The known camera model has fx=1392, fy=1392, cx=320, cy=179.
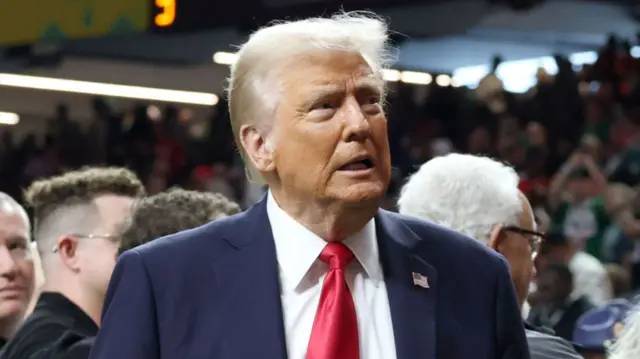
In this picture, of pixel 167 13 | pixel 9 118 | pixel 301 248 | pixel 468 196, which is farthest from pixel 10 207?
pixel 9 118

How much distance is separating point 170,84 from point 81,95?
3.70 ft

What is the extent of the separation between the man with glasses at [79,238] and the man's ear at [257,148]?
113 cm

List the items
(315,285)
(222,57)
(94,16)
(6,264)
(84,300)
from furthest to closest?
(222,57) < (94,16) < (6,264) < (84,300) < (315,285)

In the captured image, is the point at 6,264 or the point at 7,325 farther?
the point at 7,325

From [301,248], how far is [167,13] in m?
5.47

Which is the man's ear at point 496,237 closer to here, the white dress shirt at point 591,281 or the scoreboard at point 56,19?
the white dress shirt at point 591,281

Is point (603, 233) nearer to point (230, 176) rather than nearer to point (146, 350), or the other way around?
point (230, 176)

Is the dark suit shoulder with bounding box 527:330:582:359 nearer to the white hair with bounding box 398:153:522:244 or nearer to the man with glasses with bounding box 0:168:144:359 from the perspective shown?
the white hair with bounding box 398:153:522:244

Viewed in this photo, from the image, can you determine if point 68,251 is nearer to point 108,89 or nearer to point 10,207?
point 10,207

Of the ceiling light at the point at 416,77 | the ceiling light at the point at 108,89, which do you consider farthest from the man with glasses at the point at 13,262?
the ceiling light at the point at 416,77

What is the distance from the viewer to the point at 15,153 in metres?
14.1

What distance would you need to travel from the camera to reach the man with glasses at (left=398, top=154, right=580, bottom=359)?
3469mm

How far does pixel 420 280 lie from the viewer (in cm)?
245

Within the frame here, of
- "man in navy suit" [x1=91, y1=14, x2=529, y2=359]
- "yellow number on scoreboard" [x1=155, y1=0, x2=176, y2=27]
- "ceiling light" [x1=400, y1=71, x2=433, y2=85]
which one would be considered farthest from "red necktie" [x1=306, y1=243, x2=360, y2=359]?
"ceiling light" [x1=400, y1=71, x2=433, y2=85]
